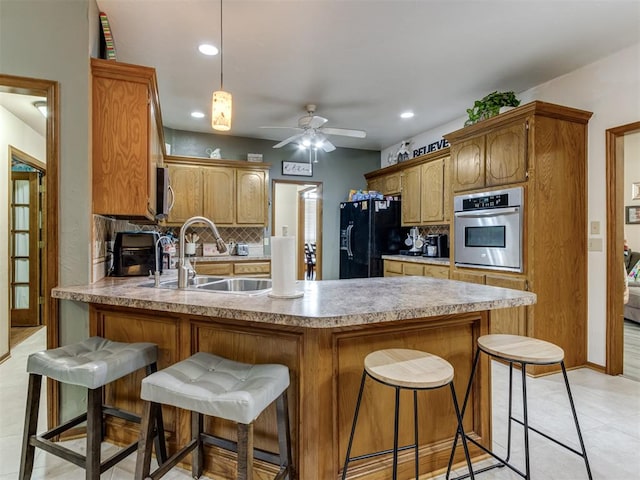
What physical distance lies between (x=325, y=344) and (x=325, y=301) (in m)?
0.19

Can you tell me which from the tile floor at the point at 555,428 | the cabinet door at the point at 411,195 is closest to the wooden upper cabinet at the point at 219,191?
the cabinet door at the point at 411,195

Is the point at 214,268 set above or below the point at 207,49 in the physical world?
below

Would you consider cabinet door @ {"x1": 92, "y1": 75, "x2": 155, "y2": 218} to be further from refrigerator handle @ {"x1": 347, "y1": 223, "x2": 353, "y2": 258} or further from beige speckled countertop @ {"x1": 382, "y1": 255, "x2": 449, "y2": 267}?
refrigerator handle @ {"x1": 347, "y1": 223, "x2": 353, "y2": 258}

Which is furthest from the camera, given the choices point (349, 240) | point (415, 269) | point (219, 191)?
point (349, 240)

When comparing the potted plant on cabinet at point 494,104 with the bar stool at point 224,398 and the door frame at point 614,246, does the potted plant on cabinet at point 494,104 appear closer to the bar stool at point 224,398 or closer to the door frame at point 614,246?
the door frame at point 614,246

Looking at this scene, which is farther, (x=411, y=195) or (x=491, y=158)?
(x=411, y=195)

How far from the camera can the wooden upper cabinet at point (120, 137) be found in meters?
2.19

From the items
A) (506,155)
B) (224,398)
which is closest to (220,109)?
(224,398)

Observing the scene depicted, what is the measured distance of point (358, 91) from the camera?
12.3 ft

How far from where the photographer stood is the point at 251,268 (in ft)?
15.9

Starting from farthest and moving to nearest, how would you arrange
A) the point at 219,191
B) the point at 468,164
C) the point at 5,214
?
the point at 219,191 → the point at 468,164 → the point at 5,214

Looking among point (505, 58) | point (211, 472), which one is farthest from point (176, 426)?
point (505, 58)

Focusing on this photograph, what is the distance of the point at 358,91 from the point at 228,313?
3072 mm

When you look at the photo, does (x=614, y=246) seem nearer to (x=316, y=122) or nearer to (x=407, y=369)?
(x=407, y=369)
